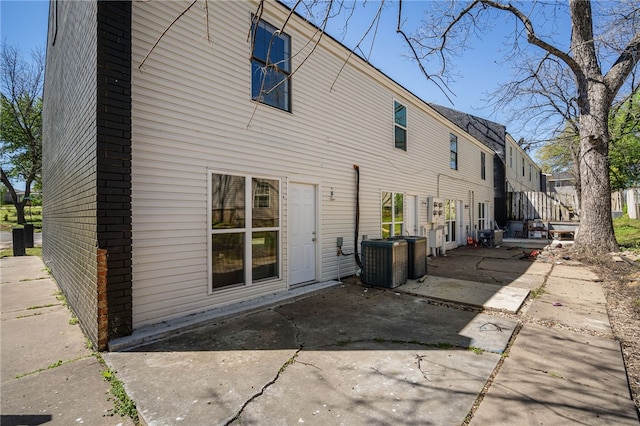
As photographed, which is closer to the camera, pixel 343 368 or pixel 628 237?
pixel 343 368

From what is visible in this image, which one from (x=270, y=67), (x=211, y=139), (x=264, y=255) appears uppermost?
(x=270, y=67)

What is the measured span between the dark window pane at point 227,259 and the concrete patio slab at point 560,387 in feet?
12.2

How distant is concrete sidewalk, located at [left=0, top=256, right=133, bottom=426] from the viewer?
2338mm

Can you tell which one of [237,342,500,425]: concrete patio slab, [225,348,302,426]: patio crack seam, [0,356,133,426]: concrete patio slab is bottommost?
[0,356,133,426]: concrete patio slab

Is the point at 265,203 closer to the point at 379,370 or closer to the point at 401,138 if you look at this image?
the point at 379,370

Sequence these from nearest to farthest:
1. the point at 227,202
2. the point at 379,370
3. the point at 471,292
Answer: the point at 379,370 → the point at 227,202 → the point at 471,292

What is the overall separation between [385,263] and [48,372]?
17.0ft

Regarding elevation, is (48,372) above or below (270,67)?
below

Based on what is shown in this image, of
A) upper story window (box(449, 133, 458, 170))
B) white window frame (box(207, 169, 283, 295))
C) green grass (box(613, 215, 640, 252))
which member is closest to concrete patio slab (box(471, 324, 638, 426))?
white window frame (box(207, 169, 283, 295))

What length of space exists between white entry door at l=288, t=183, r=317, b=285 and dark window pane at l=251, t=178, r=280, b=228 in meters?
0.41

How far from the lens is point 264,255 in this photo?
17.7ft

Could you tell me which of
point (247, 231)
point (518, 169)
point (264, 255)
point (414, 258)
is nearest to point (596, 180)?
point (414, 258)

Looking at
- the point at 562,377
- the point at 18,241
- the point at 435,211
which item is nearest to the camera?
the point at 562,377

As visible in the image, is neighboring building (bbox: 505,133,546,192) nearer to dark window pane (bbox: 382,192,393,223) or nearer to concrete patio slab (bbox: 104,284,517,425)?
dark window pane (bbox: 382,192,393,223)
